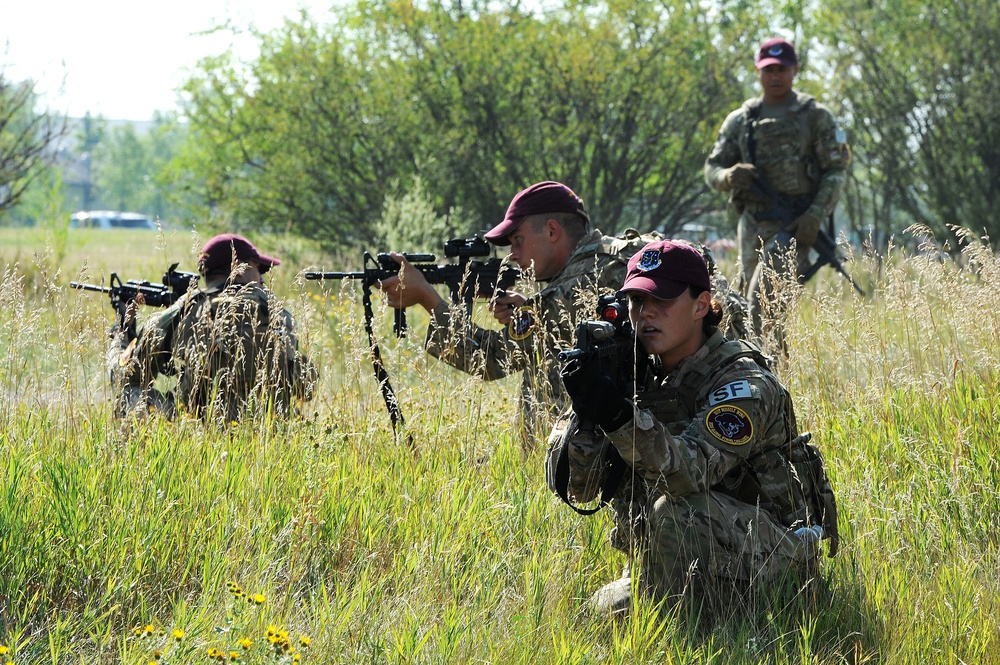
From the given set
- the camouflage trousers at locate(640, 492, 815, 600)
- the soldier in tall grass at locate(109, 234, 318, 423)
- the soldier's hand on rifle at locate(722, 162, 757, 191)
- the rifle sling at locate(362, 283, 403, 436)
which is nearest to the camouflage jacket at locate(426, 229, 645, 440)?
the rifle sling at locate(362, 283, 403, 436)

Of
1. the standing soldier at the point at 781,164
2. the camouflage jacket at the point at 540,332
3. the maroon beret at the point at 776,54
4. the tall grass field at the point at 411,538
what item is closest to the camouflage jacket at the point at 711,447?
the tall grass field at the point at 411,538

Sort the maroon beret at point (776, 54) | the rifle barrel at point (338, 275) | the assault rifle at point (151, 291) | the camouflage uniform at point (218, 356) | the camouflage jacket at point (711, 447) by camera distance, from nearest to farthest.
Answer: the camouflage jacket at point (711, 447) < the camouflage uniform at point (218, 356) < the rifle barrel at point (338, 275) < the assault rifle at point (151, 291) < the maroon beret at point (776, 54)

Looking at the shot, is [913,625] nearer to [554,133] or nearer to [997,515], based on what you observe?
[997,515]

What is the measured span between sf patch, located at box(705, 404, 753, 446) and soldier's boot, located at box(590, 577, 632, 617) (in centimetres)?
53

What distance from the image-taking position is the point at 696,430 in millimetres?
3125

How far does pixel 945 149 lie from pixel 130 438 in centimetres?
1184

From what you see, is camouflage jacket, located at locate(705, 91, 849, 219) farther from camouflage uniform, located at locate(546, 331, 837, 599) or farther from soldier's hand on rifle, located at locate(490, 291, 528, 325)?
camouflage uniform, located at locate(546, 331, 837, 599)

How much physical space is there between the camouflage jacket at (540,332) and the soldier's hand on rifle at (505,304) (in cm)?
6

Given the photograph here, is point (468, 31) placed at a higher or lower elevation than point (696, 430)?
higher

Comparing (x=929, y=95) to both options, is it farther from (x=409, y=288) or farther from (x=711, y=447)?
(x=711, y=447)

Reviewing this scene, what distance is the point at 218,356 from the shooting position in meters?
5.07

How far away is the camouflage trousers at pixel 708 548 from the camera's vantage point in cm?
316

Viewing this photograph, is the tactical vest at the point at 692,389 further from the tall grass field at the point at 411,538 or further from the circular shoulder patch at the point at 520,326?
the circular shoulder patch at the point at 520,326

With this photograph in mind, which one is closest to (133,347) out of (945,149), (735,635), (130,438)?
(130,438)
